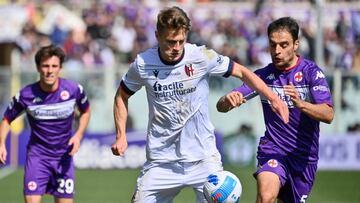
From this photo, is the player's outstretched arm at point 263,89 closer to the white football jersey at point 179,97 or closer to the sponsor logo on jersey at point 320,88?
the white football jersey at point 179,97

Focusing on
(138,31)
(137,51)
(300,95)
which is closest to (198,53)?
(300,95)

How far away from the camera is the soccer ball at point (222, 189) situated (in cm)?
860

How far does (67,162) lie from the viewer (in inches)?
454

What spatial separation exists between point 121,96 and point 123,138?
466 millimetres

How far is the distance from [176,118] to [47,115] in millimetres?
2959

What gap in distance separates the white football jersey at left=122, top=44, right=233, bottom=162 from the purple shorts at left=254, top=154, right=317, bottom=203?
788mm

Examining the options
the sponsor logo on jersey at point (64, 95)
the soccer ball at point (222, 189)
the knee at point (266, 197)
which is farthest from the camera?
the sponsor logo on jersey at point (64, 95)

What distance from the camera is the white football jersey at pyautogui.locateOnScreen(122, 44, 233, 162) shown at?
882 centimetres

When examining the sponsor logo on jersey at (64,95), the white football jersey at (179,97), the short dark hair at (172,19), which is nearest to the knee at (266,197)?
the white football jersey at (179,97)

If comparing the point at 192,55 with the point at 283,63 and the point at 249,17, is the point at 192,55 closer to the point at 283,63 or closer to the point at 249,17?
the point at 283,63

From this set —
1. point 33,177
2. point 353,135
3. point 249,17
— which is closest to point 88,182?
point 353,135

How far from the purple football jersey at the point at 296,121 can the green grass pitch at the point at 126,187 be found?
5.94 metres

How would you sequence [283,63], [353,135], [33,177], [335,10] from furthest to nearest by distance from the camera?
[335,10]
[353,135]
[33,177]
[283,63]

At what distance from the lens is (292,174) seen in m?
9.55
